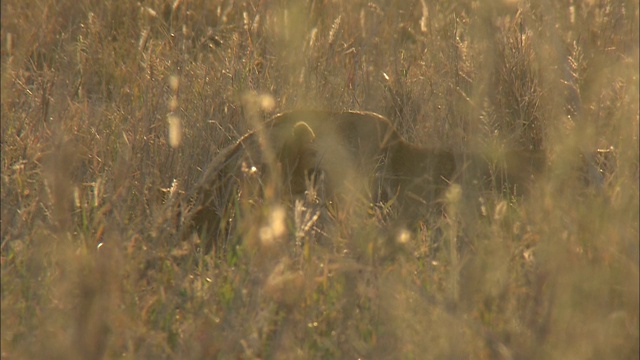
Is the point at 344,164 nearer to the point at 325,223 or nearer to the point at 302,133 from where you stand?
the point at 302,133

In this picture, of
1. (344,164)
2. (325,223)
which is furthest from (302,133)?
(325,223)

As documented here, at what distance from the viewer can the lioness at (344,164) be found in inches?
146

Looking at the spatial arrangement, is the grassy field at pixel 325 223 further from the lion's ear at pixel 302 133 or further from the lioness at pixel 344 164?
the lion's ear at pixel 302 133

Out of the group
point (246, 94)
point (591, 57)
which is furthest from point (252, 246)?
point (591, 57)

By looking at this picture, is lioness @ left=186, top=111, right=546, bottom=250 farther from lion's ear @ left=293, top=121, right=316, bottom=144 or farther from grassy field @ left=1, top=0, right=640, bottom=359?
grassy field @ left=1, top=0, right=640, bottom=359

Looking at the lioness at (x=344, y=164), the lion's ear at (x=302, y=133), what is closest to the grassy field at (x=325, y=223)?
the lioness at (x=344, y=164)

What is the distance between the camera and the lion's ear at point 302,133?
3762 mm

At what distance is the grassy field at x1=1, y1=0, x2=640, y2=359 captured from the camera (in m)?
2.51

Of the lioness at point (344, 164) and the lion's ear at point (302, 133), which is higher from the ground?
the lion's ear at point (302, 133)

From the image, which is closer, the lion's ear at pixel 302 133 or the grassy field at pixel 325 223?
the grassy field at pixel 325 223

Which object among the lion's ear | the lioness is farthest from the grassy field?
the lion's ear

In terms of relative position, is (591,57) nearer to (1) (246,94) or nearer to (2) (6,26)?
(1) (246,94)

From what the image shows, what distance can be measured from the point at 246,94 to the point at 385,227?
1.75 metres

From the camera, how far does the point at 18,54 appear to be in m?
5.25
